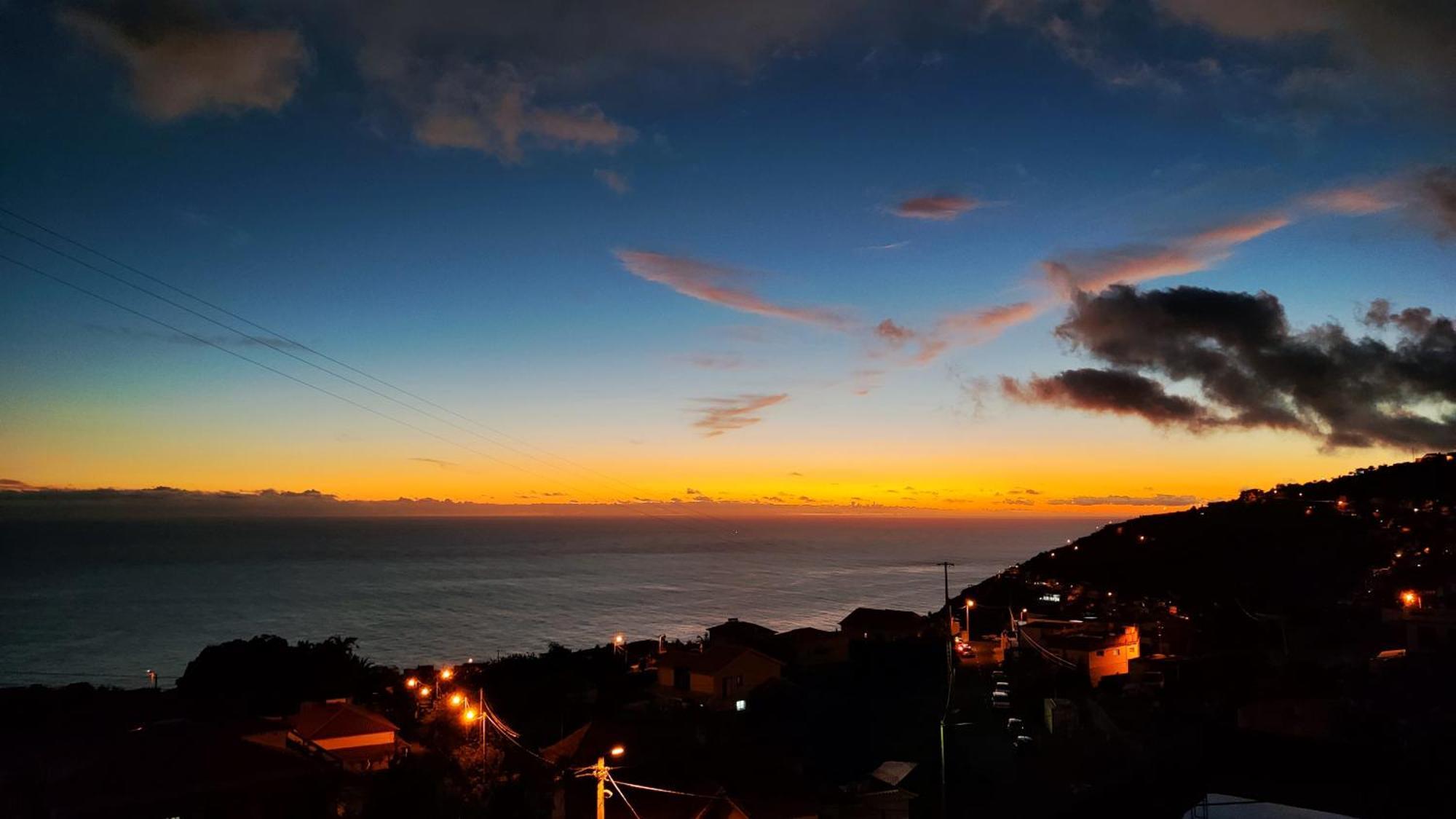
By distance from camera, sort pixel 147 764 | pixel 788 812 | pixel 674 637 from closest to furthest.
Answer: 1. pixel 147 764
2. pixel 788 812
3. pixel 674 637

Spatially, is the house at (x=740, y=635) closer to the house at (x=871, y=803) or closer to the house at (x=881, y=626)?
the house at (x=881, y=626)

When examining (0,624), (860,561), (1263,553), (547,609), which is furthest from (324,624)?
(860,561)

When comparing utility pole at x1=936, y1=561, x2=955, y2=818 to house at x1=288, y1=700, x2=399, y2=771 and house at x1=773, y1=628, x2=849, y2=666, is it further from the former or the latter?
house at x1=288, y1=700, x2=399, y2=771

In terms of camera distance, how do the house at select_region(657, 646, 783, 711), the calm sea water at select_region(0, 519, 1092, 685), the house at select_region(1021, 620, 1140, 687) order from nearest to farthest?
the house at select_region(657, 646, 783, 711), the house at select_region(1021, 620, 1140, 687), the calm sea water at select_region(0, 519, 1092, 685)

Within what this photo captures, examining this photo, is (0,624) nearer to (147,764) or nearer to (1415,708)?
Answer: (147,764)

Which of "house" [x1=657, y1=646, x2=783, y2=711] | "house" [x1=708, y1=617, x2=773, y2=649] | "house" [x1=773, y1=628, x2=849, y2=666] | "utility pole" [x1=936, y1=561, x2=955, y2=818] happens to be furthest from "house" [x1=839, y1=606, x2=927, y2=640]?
"house" [x1=657, y1=646, x2=783, y2=711]
